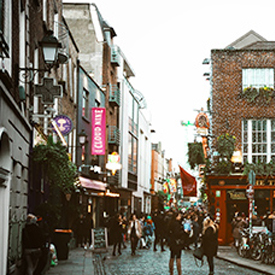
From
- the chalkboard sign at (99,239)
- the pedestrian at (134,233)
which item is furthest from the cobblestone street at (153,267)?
the pedestrian at (134,233)

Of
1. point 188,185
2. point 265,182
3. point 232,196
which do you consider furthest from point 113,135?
point 265,182

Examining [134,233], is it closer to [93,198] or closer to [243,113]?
[243,113]

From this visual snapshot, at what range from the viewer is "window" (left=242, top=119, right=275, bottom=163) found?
3541 cm

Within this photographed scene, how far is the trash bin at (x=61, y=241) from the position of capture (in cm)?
2166

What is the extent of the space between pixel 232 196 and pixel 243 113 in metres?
4.67

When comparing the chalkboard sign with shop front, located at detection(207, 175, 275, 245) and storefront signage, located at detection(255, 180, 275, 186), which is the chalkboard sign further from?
storefront signage, located at detection(255, 180, 275, 186)

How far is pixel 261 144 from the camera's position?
35438mm

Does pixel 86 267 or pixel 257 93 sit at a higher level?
pixel 257 93

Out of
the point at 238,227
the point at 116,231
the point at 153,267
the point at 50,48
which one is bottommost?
the point at 153,267

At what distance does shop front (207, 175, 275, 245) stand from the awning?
6.78 meters

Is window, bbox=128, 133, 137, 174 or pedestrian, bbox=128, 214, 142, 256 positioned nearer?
pedestrian, bbox=128, 214, 142, 256

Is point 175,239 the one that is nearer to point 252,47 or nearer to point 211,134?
point 211,134

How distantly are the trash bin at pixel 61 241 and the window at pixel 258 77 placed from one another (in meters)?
17.1

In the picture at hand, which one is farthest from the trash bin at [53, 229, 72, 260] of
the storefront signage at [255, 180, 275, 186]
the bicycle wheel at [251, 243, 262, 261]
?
the storefront signage at [255, 180, 275, 186]
